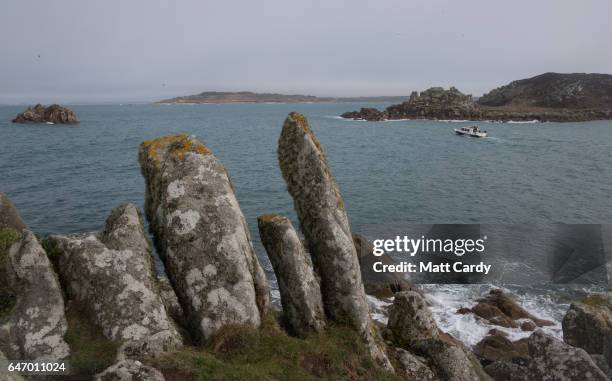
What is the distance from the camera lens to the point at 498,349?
19.7 m

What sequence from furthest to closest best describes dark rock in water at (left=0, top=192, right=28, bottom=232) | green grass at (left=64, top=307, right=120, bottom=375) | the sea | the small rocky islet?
the sea, dark rock in water at (left=0, top=192, right=28, bottom=232), the small rocky islet, green grass at (left=64, top=307, right=120, bottom=375)

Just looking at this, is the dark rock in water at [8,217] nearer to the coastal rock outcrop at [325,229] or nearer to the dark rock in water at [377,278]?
the coastal rock outcrop at [325,229]

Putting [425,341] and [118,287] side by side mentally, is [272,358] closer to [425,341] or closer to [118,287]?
[118,287]

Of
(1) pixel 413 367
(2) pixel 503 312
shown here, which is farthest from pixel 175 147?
(2) pixel 503 312

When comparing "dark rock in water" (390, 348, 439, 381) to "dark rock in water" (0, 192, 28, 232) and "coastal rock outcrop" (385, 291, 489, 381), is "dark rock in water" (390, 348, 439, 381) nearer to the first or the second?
"coastal rock outcrop" (385, 291, 489, 381)

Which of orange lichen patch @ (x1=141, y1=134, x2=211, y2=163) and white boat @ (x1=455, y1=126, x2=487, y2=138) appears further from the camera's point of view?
white boat @ (x1=455, y1=126, x2=487, y2=138)

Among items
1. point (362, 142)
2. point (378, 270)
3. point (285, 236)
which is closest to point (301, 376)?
point (285, 236)

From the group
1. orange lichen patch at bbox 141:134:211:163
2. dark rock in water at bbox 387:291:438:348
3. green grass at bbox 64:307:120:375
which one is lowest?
dark rock in water at bbox 387:291:438:348

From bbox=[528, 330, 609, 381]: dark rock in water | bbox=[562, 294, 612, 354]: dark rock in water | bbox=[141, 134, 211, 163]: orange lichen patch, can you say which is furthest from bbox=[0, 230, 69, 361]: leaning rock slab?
bbox=[562, 294, 612, 354]: dark rock in water

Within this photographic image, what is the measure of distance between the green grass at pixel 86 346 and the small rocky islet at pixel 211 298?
0.12 ft

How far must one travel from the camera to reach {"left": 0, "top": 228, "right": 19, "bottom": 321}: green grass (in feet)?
36.1

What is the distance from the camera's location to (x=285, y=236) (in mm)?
12812

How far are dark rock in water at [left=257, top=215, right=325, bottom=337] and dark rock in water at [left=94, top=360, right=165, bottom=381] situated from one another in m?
5.00

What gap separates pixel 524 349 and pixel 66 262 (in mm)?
19934
